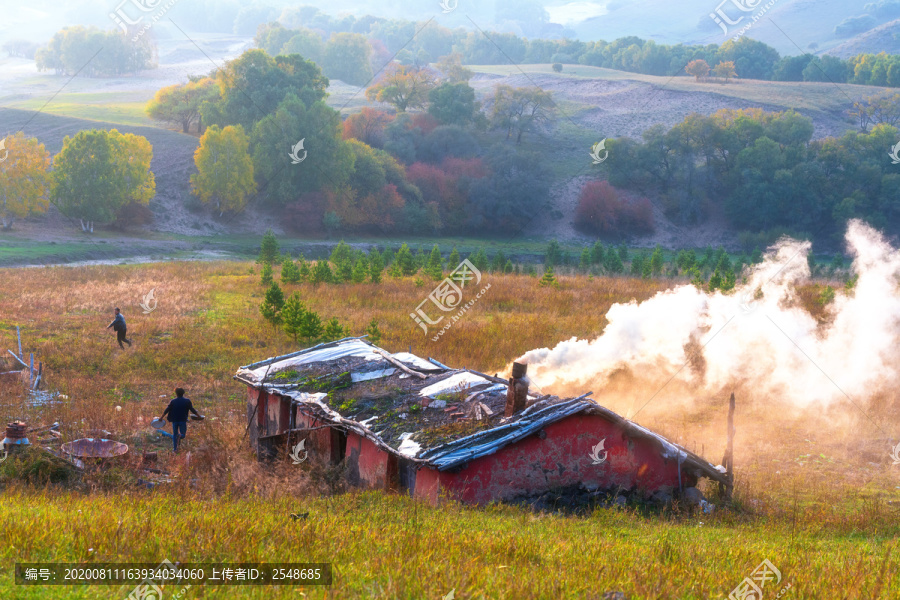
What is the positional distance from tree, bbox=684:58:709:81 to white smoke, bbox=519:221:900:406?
327 feet

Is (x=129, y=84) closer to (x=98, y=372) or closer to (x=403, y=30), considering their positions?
(x=403, y=30)

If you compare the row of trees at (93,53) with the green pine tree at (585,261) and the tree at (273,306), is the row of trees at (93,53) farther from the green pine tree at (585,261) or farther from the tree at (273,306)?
the tree at (273,306)

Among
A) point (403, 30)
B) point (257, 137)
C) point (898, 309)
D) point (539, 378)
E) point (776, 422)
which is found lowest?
point (776, 422)

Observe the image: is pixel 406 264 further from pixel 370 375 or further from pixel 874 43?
pixel 874 43

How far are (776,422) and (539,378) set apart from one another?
6165 millimetres

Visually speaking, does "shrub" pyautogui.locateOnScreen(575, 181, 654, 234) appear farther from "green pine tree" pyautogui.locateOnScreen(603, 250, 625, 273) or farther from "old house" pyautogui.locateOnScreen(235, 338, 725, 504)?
"old house" pyautogui.locateOnScreen(235, 338, 725, 504)

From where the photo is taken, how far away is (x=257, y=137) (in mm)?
70125

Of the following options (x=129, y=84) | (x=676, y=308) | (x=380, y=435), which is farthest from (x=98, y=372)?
(x=129, y=84)

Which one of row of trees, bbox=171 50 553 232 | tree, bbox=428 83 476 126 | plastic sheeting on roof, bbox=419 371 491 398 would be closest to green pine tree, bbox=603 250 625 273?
row of trees, bbox=171 50 553 232

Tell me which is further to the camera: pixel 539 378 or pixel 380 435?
pixel 539 378

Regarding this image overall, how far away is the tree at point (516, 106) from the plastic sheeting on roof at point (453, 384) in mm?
81040

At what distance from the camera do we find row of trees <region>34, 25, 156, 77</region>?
405ft

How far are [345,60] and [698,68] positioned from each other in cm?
5563

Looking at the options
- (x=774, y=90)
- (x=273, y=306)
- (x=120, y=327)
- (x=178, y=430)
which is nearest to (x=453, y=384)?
(x=178, y=430)
